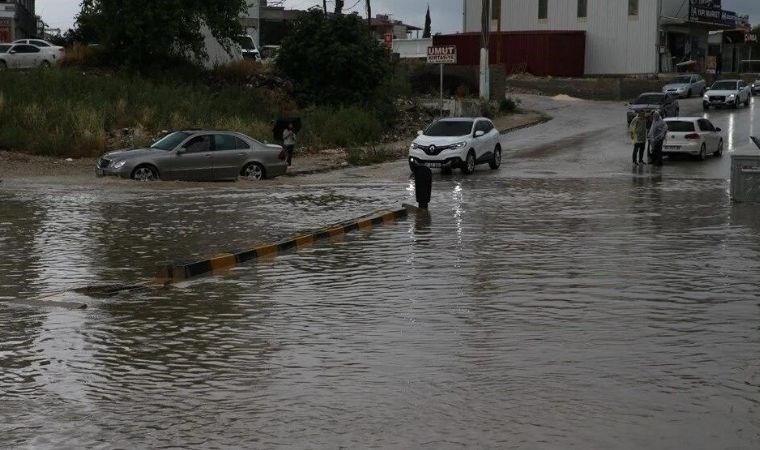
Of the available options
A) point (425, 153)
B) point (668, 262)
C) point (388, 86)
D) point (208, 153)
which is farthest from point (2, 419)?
point (388, 86)

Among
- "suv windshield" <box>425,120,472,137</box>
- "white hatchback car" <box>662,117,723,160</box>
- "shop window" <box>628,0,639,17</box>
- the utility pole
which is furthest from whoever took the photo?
"shop window" <box>628,0,639,17</box>

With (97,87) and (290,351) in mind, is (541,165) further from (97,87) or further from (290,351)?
(290,351)

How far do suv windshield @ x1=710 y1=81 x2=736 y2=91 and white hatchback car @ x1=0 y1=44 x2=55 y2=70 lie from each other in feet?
105

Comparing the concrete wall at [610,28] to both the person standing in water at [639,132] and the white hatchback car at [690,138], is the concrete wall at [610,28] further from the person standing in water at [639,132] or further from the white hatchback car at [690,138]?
the person standing in water at [639,132]

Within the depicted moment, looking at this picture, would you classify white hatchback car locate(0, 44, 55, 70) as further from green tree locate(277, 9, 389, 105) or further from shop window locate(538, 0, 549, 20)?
shop window locate(538, 0, 549, 20)

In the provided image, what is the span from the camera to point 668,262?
15.7 m

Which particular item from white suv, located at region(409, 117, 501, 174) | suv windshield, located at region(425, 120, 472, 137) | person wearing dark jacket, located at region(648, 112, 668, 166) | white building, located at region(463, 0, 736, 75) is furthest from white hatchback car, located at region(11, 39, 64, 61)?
white building, located at region(463, 0, 736, 75)

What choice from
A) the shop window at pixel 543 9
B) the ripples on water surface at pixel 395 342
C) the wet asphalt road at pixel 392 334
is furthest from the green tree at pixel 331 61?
the ripples on water surface at pixel 395 342

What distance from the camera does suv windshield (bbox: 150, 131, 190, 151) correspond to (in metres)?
29.0

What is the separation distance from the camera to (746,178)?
988 inches

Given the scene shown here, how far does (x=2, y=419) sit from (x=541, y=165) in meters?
30.4

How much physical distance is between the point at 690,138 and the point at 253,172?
15271 mm

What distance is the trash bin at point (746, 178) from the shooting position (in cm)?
2497

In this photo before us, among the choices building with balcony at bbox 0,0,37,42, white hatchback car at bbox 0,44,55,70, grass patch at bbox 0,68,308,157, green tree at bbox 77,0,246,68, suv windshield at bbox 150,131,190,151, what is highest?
building with balcony at bbox 0,0,37,42
